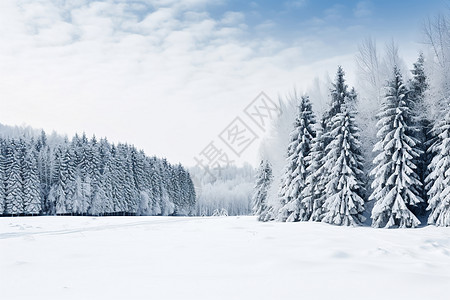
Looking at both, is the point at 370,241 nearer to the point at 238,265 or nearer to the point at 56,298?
the point at 238,265

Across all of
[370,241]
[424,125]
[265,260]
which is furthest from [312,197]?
[265,260]

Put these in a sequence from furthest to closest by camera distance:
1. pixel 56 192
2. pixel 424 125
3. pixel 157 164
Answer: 1. pixel 157 164
2. pixel 56 192
3. pixel 424 125

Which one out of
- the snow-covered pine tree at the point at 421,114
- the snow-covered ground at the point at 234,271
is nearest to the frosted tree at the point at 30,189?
the snow-covered ground at the point at 234,271

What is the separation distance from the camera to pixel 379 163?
66.9ft

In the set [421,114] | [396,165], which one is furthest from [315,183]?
[421,114]

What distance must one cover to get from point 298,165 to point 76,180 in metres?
41.9

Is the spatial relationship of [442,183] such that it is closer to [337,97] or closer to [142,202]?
[337,97]

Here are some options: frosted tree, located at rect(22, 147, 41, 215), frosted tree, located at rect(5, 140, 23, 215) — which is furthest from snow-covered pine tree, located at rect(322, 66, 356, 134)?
frosted tree, located at rect(5, 140, 23, 215)

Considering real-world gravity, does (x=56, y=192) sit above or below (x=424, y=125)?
below

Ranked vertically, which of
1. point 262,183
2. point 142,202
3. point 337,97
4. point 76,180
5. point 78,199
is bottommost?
point 142,202

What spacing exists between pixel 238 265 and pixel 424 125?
20464 millimetres

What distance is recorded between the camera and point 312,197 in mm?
23766

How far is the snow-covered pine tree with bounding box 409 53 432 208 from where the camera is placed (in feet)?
67.3

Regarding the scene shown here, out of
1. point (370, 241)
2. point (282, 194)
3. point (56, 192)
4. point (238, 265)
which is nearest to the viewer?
point (238, 265)
